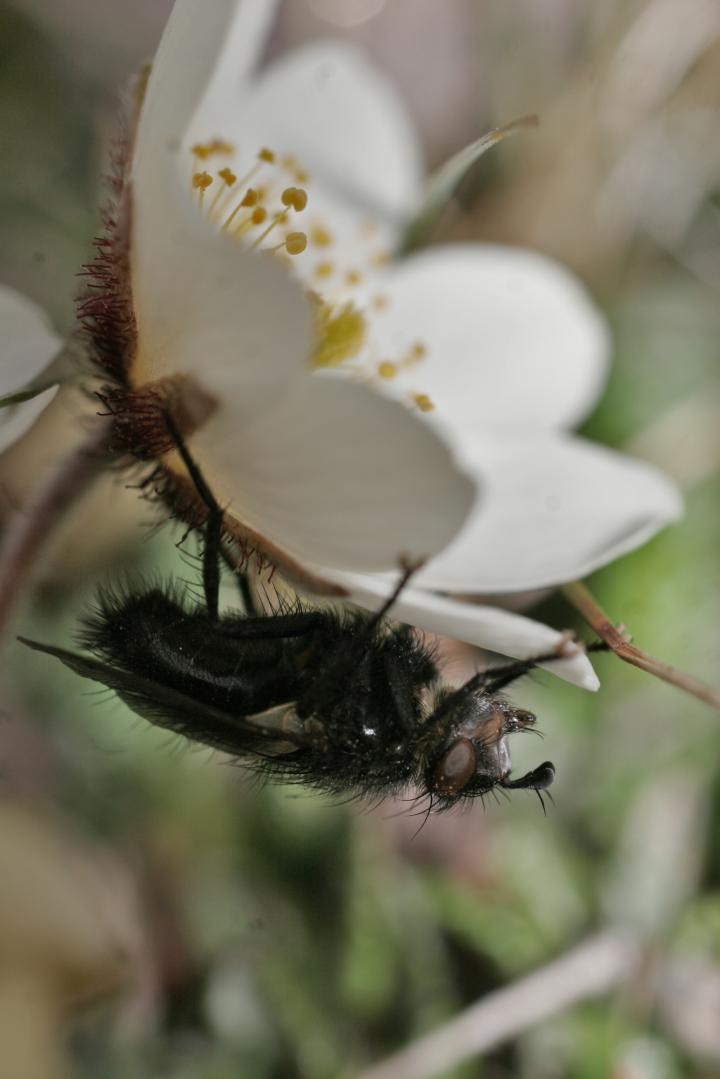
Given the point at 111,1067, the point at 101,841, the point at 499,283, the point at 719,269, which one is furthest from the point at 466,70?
the point at 111,1067

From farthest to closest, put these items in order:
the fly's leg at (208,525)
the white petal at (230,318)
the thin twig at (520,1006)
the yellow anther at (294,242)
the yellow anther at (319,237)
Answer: the thin twig at (520,1006) < the yellow anther at (319,237) < the yellow anther at (294,242) < the fly's leg at (208,525) < the white petal at (230,318)

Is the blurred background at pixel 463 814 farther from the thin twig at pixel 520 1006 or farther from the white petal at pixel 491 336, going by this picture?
the white petal at pixel 491 336

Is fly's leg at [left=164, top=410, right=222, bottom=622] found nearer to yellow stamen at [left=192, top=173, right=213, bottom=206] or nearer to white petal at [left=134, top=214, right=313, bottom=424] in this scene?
white petal at [left=134, top=214, right=313, bottom=424]


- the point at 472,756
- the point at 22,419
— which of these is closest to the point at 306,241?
the point at 22,419

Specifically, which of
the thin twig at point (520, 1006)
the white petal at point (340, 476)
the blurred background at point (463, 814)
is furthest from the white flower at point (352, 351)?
the thin twig at point (520, 1006)

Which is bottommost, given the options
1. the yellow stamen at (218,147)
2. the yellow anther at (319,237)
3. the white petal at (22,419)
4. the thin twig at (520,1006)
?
the thin twig at (520,1006)

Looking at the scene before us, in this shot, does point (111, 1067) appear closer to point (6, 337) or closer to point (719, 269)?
point (6, 337)
